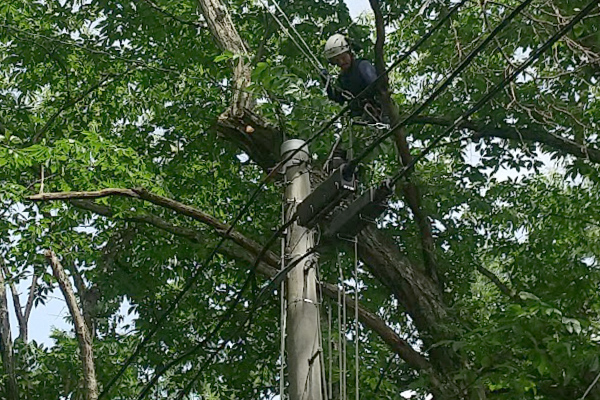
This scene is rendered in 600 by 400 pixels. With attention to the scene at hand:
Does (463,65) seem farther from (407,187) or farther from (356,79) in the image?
(407,187)

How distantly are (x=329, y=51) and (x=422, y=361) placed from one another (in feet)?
9.32

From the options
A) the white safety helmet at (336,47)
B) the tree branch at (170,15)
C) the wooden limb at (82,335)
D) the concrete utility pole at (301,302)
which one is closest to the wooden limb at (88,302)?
the wooden limb at (82,335)

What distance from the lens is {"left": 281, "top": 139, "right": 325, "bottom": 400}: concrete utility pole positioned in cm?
412

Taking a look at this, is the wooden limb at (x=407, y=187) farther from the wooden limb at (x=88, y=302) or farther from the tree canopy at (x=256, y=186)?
the wooden limb at (x=88, y=302)

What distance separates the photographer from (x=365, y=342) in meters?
8.29

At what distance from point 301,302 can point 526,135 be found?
390cm

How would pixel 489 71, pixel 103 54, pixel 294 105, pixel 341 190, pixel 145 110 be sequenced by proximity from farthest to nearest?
pixel 145 110 < pixel 103 54 < pixel 489 71 < pixel 294 105 < pixel 341 190

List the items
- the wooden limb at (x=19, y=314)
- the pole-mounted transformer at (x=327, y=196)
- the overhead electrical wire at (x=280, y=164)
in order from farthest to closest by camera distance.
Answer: the wooden limb at (x=19, y=314), the pole-mounted transformer at (x=327, y=196), the overhead electrical wire at (x=280, y=164)

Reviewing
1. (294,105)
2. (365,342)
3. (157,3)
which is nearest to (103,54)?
(157,3)

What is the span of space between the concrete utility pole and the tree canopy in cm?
121

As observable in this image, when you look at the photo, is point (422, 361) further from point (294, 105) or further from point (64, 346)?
point (64, 346)

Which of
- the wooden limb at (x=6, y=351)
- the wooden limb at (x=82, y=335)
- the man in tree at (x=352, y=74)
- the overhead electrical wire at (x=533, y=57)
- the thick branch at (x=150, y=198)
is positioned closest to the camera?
the overhead electrical wire at (x=533, y=57)

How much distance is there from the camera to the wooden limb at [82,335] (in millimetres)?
8242

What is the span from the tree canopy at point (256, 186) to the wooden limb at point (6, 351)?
3cm
